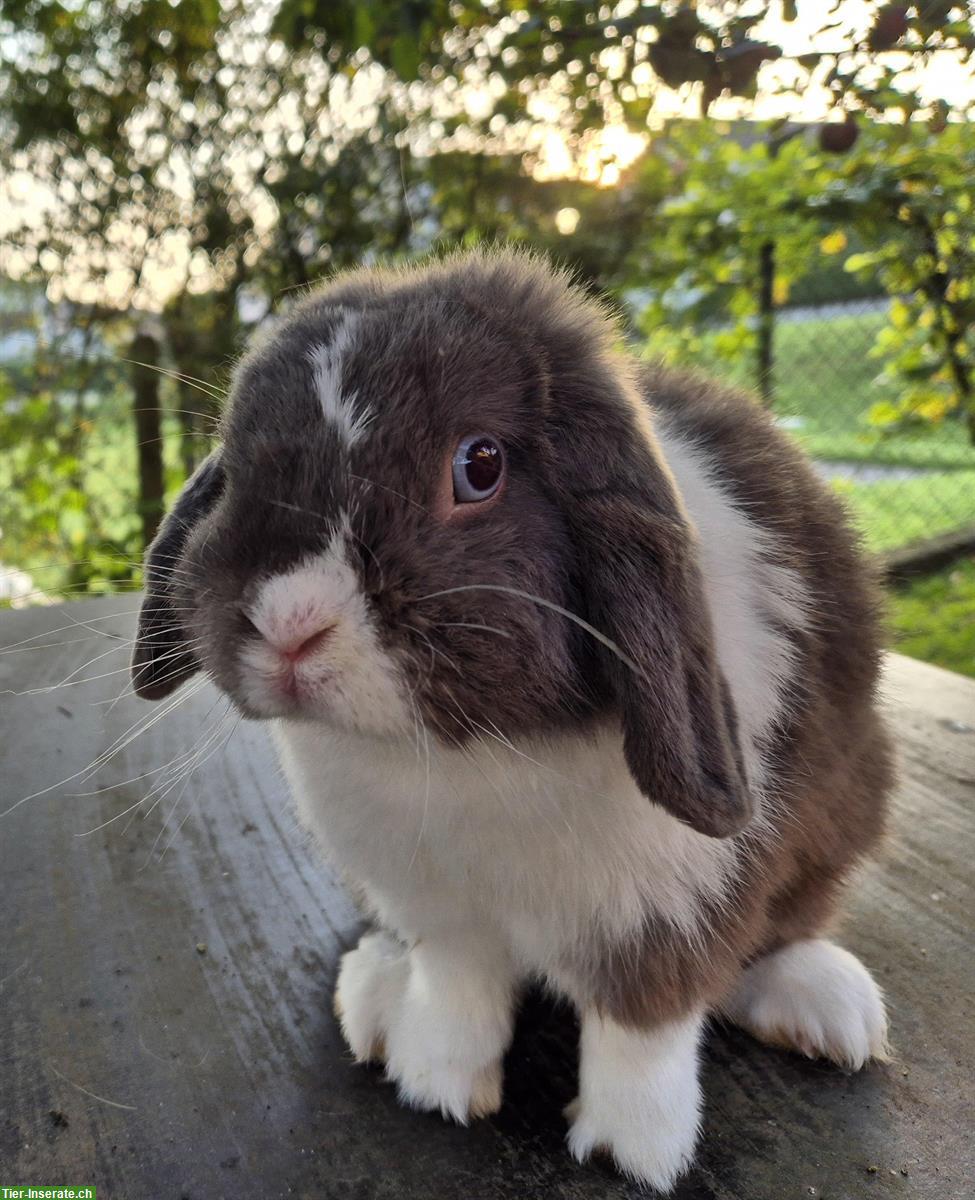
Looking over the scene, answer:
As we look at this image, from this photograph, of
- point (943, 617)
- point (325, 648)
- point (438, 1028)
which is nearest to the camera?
point (325, 648)

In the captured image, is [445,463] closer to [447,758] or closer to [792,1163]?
[447,758]

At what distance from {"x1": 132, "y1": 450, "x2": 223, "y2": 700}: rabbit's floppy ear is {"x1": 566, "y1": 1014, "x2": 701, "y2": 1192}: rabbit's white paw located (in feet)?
2.11

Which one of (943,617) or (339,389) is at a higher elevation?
(339,389)

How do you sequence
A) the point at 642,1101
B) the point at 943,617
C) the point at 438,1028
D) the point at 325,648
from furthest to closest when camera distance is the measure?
the point at 943,617 → the point at 438,1028 → the point at 642,1101 → the point at 325,648

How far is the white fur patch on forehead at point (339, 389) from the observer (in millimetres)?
908

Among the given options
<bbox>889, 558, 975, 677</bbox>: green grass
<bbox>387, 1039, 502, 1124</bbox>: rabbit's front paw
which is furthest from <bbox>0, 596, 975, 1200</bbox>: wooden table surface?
<bbox>889, 558, 975, 677</bbox>: green grass

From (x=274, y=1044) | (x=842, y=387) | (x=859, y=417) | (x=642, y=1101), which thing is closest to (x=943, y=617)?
(x=859, y=417)

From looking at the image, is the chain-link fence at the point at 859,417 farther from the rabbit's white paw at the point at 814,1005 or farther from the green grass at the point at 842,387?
the rabbit's white paw at the point at 814,1005

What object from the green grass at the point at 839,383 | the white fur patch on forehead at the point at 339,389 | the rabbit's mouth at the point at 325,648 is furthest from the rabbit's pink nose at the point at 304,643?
the green grass at the point at 839,383

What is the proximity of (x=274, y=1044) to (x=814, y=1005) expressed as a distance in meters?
0.69

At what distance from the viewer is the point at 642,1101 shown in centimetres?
108

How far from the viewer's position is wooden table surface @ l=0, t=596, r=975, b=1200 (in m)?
1.06

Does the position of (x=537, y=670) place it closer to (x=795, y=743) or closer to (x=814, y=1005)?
(x=795, y=743)

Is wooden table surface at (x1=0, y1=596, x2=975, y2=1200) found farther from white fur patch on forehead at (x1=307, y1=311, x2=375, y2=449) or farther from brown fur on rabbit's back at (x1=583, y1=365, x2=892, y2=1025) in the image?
white fur patch on forehead at (x1=307, y1=311, x2=375, y2=449)
